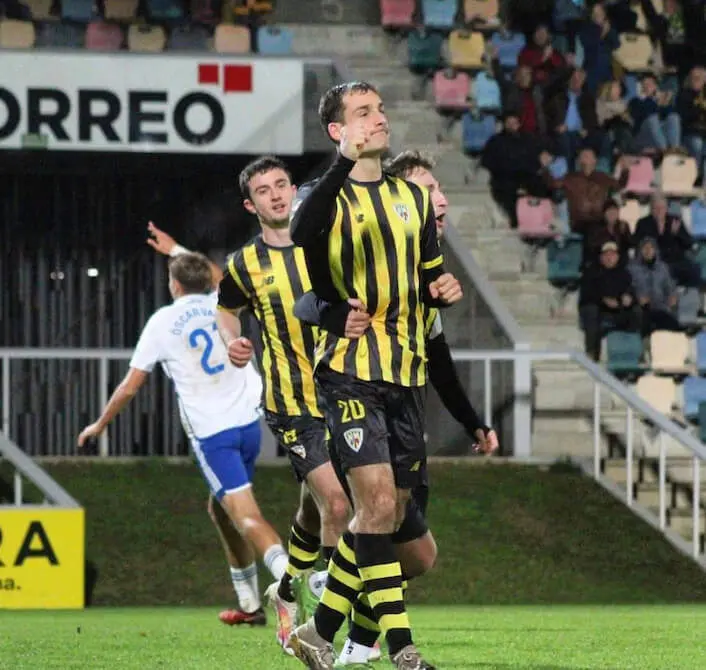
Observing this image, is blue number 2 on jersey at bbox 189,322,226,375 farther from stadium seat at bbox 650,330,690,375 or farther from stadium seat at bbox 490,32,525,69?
stadium seat at bbox 490,32,525,69

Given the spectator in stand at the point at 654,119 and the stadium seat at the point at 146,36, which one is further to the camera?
the spectator in stand at the point at 654,119

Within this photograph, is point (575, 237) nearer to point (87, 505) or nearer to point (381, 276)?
point (87, 505)

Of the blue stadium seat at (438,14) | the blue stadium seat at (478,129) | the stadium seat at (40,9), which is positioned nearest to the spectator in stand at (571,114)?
the blue stadium seat at (478,129)

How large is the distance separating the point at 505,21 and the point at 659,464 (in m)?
6.44

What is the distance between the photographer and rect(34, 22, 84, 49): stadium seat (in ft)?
59.0

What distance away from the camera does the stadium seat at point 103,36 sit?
58.6 feet

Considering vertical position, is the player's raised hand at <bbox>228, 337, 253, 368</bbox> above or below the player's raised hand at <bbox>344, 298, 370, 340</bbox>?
below

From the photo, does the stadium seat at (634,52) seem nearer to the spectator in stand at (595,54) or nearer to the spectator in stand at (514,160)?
the spectator in stand at (595,54)

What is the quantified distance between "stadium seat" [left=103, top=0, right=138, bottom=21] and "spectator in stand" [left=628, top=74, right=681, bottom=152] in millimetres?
5003

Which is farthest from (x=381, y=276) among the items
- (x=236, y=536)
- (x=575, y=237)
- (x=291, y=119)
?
(x=575, y=237)

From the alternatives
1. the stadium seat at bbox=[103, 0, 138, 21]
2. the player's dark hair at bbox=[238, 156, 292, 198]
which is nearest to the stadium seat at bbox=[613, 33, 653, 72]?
A: the stadium seat at bbox=[103, 0, 138, 21]

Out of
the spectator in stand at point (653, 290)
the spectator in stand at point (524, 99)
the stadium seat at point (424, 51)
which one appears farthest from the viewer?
the stadium seat at point (424, 51)

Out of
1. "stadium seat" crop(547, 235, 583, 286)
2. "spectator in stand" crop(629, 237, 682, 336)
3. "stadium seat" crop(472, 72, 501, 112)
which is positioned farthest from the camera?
"stadium seat" crop(472, 72, 501, 112)

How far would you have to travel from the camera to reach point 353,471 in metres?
5.95
